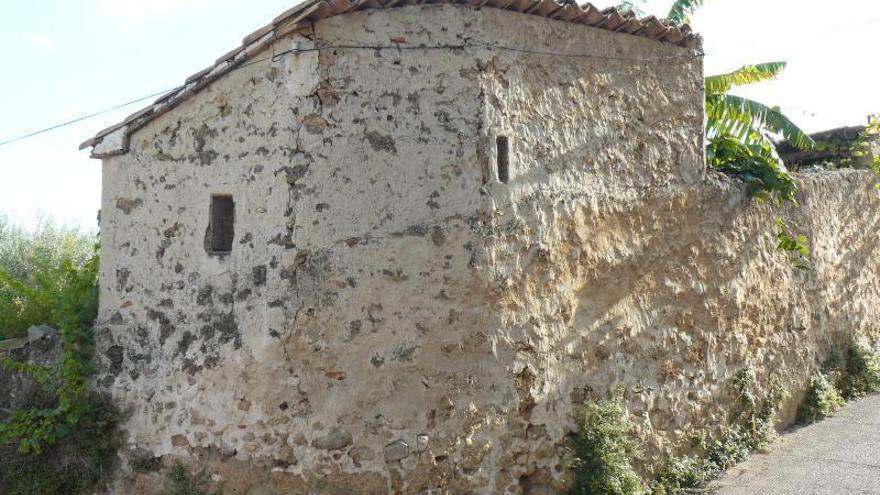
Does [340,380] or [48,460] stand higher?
[340,380]

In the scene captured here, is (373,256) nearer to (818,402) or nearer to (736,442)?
(736,442)

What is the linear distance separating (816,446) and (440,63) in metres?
5.36

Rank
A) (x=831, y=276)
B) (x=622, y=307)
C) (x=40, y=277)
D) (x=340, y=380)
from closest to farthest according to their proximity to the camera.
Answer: (x=340, y=380) < (x=622, y=307) < (x=40, y=277) < (x=831, y=276)

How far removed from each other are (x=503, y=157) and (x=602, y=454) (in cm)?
244

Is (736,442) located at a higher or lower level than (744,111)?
lower

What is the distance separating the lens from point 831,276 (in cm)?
984

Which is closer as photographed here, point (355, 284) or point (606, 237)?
point (355, 284)

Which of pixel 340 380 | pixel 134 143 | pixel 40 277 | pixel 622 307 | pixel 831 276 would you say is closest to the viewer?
pixel 340 380

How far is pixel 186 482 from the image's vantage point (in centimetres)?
609

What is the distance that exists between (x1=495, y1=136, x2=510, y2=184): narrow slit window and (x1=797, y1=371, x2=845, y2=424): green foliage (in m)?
4.91

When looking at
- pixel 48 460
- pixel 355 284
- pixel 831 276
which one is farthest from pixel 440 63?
pixel 831 276

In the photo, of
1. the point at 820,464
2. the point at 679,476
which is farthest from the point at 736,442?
the point at 679,476

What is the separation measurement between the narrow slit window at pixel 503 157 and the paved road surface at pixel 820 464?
11.0 ft

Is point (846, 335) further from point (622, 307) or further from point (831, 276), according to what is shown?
point (622, 307)
